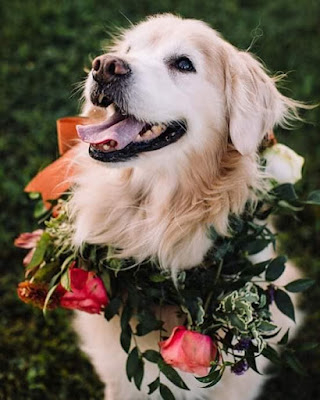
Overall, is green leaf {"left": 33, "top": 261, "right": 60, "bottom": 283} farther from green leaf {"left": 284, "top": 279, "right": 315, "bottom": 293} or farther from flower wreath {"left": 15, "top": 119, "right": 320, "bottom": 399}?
green leaf {"left": 284, "top": 279, "right": 315, "bottom": 293}

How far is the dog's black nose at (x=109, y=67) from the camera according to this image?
1.97 meters

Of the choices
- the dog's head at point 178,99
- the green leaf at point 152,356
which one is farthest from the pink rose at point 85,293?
the dog's head at point 178,99

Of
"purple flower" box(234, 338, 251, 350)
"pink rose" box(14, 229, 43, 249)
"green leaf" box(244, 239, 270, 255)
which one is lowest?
"pink rose" box(14, 229, 43, 249)

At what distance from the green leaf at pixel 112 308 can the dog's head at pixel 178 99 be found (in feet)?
1.74

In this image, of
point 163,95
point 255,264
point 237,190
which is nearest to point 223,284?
point 255,264

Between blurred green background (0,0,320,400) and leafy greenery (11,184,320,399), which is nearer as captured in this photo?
leafy greenery (11,184,320,399)

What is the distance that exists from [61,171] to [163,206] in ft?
1.58

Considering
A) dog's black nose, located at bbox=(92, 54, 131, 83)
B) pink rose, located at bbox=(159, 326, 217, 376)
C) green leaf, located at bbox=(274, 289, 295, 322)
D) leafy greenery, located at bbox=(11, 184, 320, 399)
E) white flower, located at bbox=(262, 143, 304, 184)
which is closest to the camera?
dog's black nose, located at bbox=(92, 54, 131, 83)

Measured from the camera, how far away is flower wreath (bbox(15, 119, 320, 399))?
2131 millimetres

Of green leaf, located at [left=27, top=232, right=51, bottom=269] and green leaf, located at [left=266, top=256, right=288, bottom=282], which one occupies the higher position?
green leaf, located at [left=266, top=256, right=288, bottom=282]

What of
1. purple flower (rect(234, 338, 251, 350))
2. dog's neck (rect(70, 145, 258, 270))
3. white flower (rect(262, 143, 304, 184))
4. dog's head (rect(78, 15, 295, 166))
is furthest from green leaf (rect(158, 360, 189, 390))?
white flower (rect(262, 143, 304, 184))

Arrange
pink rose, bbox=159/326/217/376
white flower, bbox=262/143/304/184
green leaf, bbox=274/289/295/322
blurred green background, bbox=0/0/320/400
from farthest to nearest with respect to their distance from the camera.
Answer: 1. blurred green background, bbox=0/0/320/400
2. white flower, bbox=262/143/304/184
3. green leaf, bbox=274/289/295/322
4. pink rose, bbox=159/326/217/376

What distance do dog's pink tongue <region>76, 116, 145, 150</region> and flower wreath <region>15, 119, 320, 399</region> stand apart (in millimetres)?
441

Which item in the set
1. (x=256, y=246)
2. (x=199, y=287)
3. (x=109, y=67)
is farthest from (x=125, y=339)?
(x=109, y=67)
